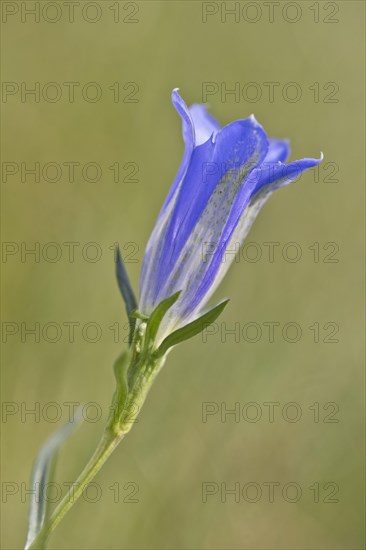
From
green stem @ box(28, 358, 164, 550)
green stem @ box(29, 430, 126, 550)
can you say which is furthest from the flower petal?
green stem @ box(29, 430, 126, 550)

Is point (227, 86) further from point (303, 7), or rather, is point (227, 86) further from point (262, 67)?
point (303, 7)

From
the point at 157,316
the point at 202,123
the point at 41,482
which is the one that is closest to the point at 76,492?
the point at 41,482

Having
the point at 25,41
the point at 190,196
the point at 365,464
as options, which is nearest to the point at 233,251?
the point at 190,196

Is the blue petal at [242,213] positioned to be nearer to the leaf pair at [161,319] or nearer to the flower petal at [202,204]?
the flower petal at [202,204]

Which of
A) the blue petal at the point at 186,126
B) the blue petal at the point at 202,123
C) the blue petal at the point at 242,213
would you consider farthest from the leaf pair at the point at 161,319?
the blue petal at the point at 202,123

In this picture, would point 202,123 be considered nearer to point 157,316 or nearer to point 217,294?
point 157,316

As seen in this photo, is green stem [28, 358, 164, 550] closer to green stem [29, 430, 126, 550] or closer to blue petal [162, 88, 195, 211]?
green stem [29, 430, 126, 550]
